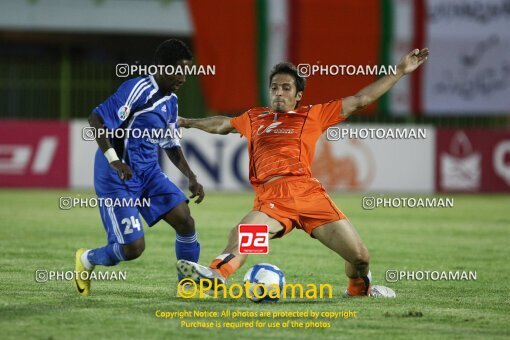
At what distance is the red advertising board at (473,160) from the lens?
80.6 ft

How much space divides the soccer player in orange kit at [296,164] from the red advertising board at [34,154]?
48.3ft

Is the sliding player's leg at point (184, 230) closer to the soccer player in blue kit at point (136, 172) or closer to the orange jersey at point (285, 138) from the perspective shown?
the soccer player in blue kit at point (136, 172)

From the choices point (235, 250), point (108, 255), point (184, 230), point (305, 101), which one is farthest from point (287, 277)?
point (305, 101)

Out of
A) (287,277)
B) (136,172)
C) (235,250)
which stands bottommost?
(287,277)

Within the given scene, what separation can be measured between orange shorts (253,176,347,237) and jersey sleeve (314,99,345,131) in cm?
54

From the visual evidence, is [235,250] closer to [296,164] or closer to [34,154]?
[296,164]

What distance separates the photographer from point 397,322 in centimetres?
770

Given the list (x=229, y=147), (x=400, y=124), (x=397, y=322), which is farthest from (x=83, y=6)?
(x=397, y=322)

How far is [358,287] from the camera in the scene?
29.8 ft

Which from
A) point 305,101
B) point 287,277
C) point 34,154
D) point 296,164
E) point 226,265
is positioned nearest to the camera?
point 226,265

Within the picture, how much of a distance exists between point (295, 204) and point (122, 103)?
1.69 meters

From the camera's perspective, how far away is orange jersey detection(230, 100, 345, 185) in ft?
29.2

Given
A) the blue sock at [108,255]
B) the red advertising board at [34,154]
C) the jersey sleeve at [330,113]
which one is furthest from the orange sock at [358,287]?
the red advertising board at [34,154]

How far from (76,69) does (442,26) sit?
9.54 m
